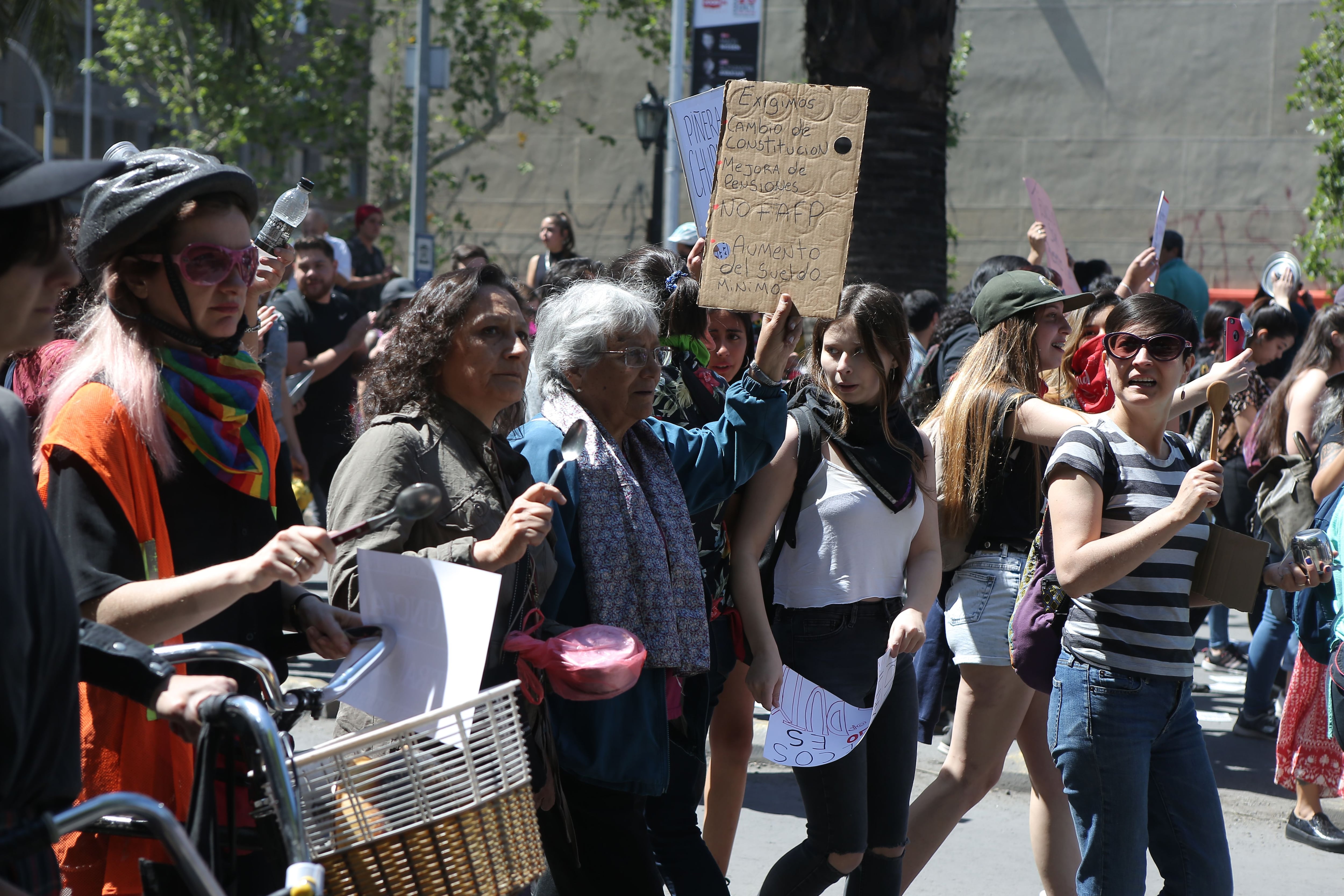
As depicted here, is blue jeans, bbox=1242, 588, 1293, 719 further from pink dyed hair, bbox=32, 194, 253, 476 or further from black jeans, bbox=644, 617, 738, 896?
pink dyed hair, bbox=32, 194, 253, 476

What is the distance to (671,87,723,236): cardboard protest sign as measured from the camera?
15.2 feet

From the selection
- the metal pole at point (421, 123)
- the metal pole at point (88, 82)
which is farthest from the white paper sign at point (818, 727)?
the metal pole at point (88, 82)

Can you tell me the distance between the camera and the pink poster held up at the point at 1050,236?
610 cm

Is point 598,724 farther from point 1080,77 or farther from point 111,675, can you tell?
point 1080,77

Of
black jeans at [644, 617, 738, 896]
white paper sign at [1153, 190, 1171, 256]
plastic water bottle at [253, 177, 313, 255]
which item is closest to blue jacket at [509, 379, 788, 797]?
black jeans at [644, 617, 738, 896]

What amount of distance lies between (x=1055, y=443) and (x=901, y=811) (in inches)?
47.1

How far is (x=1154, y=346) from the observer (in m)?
3.56

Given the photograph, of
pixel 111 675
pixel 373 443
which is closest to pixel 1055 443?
pixel 373 443

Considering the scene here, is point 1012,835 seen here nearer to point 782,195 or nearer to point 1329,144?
point 782,195

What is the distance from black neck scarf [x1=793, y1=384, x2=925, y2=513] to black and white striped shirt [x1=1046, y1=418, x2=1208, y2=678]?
0.46 m

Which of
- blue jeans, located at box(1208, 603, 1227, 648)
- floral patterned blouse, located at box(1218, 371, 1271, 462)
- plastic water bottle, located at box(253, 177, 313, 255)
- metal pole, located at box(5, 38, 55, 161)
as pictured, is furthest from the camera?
metal pole, located at box(5, 38, 55, 161)

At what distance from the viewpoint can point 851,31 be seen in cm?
848

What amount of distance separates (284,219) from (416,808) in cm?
258

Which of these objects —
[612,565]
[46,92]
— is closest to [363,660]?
[612,565]
